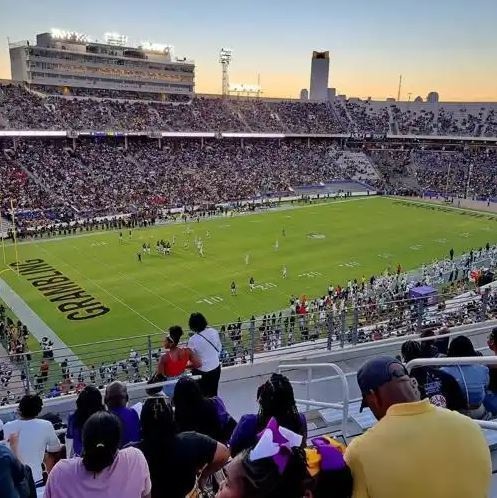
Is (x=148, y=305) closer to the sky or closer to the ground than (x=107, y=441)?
closer to the ground

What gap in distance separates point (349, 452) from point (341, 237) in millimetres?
38001

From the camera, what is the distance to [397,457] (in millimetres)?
2311

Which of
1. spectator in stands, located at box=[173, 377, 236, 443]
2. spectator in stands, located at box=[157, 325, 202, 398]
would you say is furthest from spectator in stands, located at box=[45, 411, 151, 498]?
spectator in stands, located at box=[157, 325, 202, 398]

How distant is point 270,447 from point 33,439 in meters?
2.80

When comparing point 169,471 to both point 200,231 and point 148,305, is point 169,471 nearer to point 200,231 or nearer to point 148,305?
point 148,305

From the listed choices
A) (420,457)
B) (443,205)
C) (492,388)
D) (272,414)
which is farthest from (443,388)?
(443,205)

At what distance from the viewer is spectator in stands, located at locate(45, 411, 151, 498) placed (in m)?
2.93

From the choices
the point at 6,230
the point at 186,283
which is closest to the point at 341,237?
the point at 186,283

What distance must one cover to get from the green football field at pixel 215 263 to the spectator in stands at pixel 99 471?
18723 mm

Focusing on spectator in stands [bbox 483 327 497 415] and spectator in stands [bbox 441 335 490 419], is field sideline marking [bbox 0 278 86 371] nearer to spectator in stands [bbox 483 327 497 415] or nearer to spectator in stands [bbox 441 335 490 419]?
spectator in stands [bbox 483 327 497 415]

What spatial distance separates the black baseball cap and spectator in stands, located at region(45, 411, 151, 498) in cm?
141

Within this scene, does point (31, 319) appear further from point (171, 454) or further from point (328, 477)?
point (328, 477)

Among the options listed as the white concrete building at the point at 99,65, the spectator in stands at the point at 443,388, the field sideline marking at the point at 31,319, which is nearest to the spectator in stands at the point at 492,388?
the spectator in stands at the point at 443,388

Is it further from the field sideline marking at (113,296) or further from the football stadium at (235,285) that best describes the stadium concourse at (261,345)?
the field sideline marking at (113,296)
